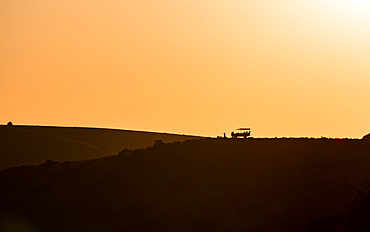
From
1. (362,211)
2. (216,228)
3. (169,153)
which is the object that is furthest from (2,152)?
(362,211)

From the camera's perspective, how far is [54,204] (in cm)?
5359

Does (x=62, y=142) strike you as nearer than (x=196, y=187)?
No

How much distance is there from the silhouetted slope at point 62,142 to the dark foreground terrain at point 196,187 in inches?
1123

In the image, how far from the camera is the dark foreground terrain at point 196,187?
4603 centimetres

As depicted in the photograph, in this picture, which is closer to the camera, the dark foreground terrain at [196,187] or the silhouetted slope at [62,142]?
the dark foreground terrain at [196,187]

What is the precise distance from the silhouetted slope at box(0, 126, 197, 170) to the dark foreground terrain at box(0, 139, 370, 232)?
28529 millimetres

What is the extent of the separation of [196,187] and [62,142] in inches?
2061

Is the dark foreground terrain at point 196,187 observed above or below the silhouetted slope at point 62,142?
below

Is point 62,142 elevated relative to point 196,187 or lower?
elevated

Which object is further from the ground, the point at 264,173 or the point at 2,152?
the point at 2,152

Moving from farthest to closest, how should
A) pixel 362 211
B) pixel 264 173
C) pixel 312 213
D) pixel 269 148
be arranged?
pixel 269 148, pixel 264 173, pixel 312 213, pixel 362 211

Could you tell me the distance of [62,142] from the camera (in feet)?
340

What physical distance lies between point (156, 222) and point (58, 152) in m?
50.8

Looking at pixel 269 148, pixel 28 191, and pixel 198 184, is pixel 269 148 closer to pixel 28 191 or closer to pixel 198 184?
pixel 198 184
